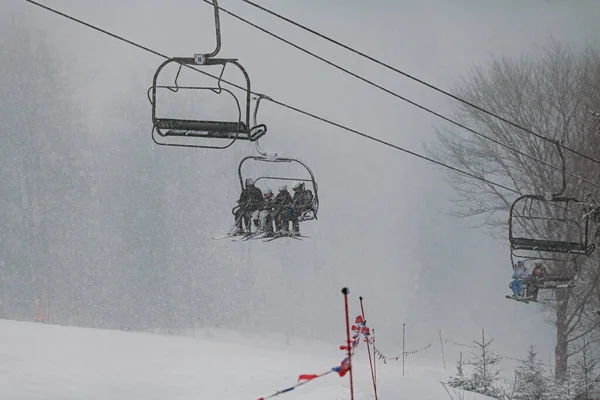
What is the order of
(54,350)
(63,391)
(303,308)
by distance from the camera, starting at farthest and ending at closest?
(303,308)
(54,350)
(63,391)

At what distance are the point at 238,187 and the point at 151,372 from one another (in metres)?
19.7

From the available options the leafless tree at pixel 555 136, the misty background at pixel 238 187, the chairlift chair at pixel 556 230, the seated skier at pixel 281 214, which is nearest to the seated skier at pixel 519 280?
the chairlift chair at pixel 556 230

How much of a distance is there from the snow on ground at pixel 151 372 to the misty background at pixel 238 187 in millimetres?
13366

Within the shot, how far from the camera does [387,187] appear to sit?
36.7 m

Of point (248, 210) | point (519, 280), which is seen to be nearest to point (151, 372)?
point (248, 210)

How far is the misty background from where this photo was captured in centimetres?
3039

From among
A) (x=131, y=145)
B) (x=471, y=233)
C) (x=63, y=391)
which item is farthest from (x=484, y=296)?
(x=63, y=391)

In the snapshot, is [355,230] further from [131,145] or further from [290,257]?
[131,145]

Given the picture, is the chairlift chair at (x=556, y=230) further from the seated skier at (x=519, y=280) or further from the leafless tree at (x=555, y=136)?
the seated skier at (x=519, y=280)

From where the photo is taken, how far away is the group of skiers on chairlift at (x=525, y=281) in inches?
386

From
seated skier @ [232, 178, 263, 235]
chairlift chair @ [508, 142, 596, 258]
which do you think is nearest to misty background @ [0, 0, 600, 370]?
chairlift chair @ [508, 142, 596, 258]

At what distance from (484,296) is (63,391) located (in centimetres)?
2778

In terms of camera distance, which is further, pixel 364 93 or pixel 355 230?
pixel 364 93

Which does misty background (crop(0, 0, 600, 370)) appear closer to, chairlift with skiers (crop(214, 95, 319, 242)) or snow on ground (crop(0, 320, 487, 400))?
snow on ground (crop(0, 320, 487, 400))
